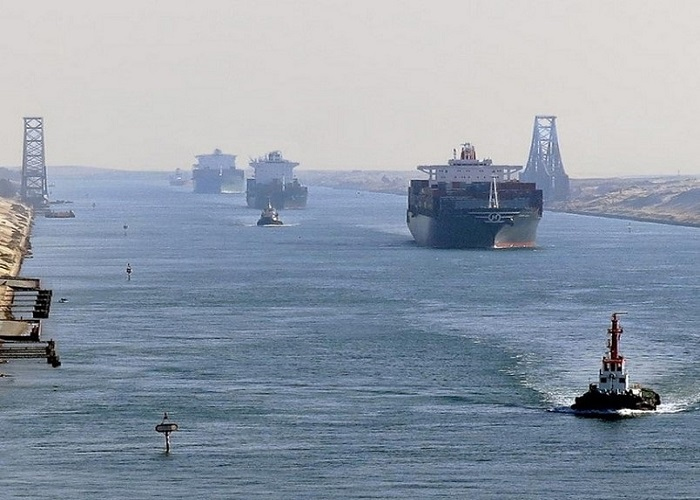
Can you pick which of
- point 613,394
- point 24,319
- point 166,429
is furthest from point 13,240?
point 166,429

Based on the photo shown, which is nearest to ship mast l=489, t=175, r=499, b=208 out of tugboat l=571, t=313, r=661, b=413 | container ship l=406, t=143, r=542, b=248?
container ship l=406, t=143, r=542, b=248

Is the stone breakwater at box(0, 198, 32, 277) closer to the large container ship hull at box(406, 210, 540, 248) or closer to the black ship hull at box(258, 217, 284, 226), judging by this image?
the black ship hull at box(258, 217, 284, 226)

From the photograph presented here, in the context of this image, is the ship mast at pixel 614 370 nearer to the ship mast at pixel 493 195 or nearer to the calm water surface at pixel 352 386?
the calm water surface at pixel 352 386

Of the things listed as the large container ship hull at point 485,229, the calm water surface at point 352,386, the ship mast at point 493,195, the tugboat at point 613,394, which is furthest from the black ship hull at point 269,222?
the tugboat at point 613,394

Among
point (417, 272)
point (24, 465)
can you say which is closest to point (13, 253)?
point (417, 272)

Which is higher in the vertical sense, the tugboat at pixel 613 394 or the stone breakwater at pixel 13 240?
the tugboat at pixel 613 394

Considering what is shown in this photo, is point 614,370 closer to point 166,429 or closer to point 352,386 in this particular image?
point 352,386
